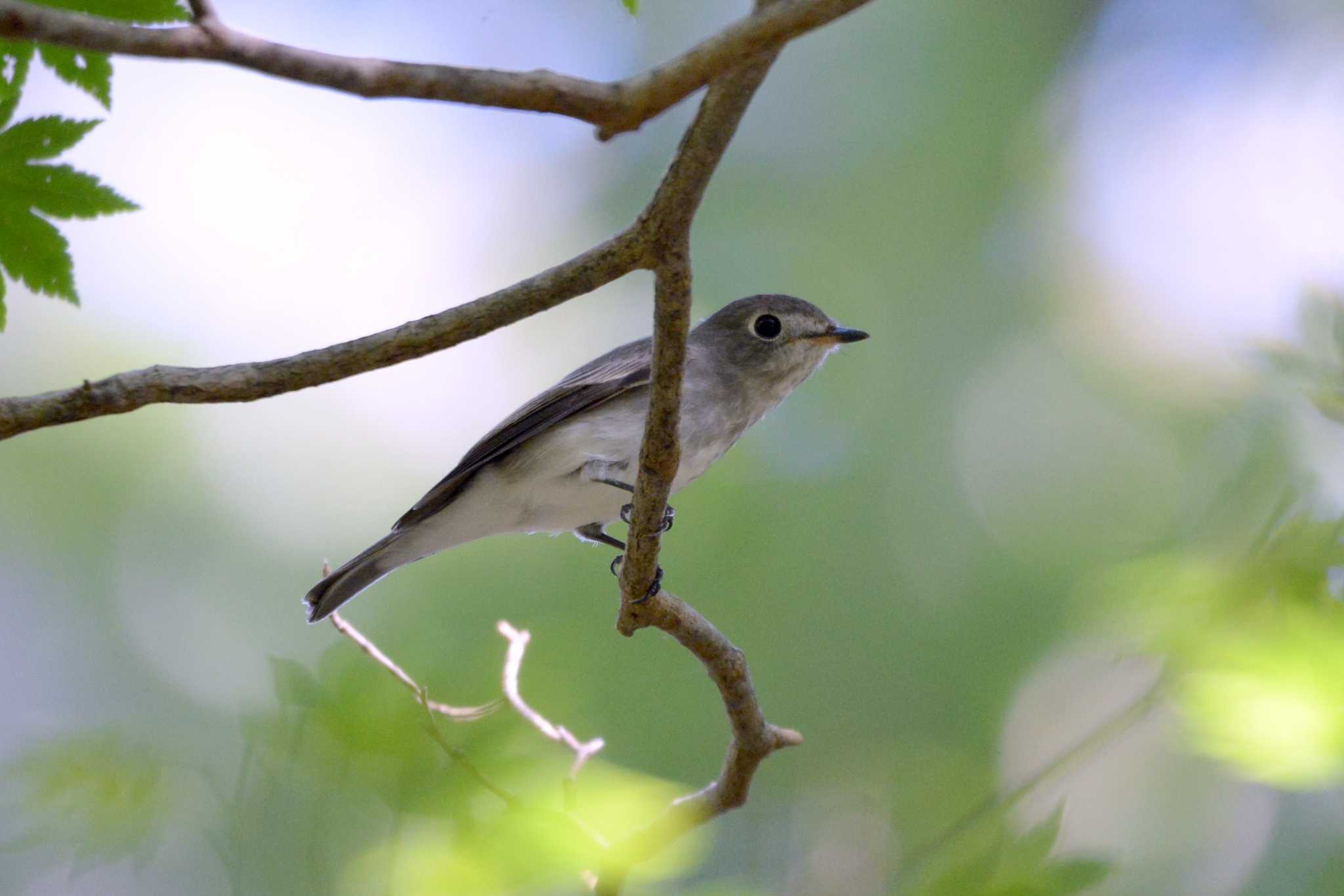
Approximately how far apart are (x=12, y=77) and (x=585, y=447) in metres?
2.64

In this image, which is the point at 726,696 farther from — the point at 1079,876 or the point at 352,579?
the point at 352,579

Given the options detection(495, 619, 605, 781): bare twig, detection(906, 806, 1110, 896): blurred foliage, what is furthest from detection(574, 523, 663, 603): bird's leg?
detection(906, 806, 1110, 896): blurred foliage

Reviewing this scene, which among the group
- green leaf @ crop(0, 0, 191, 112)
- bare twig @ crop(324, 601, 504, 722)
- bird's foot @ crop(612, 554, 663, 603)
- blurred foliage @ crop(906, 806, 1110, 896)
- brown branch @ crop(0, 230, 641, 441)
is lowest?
bare twig @ crop(324, 601, 504, 722)

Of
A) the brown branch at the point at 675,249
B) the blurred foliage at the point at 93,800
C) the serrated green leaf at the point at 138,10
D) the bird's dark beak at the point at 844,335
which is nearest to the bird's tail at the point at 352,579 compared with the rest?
the blurred foliage at the point at 93,800

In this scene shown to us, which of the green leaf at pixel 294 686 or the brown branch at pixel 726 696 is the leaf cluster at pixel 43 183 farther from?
the brown branch at pixel 726 696

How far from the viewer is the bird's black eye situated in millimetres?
5199

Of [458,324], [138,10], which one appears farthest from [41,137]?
[458,324]

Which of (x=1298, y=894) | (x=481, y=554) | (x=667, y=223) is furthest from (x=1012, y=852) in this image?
(x=481, y=554)

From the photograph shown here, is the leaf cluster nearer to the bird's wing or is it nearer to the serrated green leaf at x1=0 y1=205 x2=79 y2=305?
the serrated green leaf at x1=0 y1=205 x2=79 y2=305

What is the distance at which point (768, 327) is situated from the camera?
5230 millimetres

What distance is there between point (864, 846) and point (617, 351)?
2.76m

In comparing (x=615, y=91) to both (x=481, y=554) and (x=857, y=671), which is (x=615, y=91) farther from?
(x=857, y=671)

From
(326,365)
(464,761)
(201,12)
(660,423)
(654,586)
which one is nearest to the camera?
(201,12)

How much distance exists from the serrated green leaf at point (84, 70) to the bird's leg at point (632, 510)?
65.8 inches
